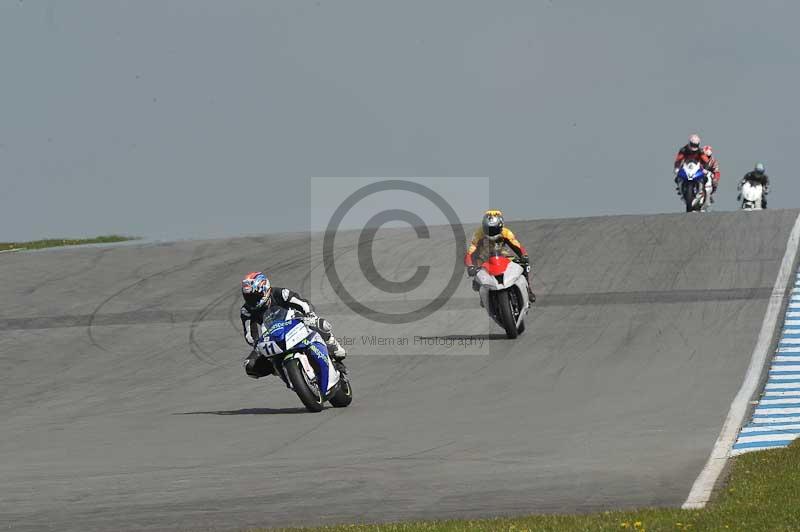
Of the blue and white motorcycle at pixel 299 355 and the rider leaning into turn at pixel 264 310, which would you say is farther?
A: the rider leaning into turn at pixel 264 310

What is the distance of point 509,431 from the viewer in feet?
43.1

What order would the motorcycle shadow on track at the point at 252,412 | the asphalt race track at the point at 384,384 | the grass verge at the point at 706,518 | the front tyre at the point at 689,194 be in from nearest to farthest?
the grass verge at the point at 706,518, the asphalt race track at the point at 384,384, the motorcycle shadow on track at the point at 252,412, the front tyre at the point at 689,194

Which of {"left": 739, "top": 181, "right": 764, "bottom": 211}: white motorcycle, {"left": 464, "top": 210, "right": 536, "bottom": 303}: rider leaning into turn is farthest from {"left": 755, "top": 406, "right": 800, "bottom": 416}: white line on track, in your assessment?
{"left": 739, "top": 181, "right": 764, "bottom": 211}: white motorcycle

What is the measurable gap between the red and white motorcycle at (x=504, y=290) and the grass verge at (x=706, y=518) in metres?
10.2

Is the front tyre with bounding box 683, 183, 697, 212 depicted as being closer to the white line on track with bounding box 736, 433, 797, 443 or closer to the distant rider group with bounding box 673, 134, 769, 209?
the distant rider group with bounding box 673, 134, 769, 209

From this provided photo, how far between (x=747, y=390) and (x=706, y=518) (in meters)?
6.87

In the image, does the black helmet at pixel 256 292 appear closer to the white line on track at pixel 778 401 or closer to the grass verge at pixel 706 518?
the white line on track at pixel 778 401

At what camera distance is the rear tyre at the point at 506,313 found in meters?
19.9

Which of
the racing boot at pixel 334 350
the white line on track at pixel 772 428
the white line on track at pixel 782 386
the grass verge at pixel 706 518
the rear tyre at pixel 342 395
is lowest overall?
the rear tyre at pixel 342 395

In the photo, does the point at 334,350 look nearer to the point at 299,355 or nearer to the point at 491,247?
the point at 299,355

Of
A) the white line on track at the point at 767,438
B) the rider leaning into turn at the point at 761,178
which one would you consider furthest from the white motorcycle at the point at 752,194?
the white line on track at the point at 767,438

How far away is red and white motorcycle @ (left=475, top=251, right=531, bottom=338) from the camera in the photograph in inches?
780

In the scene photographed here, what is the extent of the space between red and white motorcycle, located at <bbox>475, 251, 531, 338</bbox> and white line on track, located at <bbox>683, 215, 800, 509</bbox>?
11.0 feet

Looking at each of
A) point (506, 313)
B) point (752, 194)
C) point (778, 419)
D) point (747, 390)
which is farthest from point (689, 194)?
point (778, 419)
